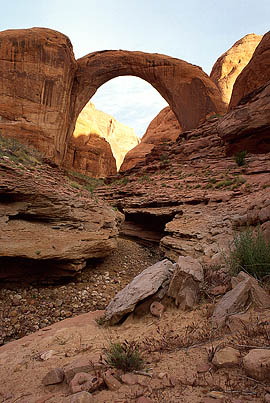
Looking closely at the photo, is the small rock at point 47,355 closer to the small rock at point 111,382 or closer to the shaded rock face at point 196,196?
the small rock at point 111,382

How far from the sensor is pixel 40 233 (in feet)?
18.5

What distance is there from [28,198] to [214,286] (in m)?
5.10

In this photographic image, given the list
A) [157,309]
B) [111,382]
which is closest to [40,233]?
[157,309]

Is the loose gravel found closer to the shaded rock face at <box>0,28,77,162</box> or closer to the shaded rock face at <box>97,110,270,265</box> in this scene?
the shaded rock face at <box>97,110,270,265</box>

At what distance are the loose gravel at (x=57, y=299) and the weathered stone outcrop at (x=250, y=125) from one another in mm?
9697

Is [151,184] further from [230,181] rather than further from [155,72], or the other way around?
[155,72]

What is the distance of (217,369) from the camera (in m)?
1.53

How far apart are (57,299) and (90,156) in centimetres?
2525

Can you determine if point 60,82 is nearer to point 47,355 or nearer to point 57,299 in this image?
point 57,299

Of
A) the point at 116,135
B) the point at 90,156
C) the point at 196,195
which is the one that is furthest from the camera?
the point at 116,135

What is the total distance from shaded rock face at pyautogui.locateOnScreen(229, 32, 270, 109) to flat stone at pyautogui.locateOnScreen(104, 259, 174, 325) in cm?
1521

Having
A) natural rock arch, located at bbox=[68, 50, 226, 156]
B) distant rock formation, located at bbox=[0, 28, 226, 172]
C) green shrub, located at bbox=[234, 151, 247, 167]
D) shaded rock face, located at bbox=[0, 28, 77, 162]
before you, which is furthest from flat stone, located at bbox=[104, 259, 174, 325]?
natural rock arch, located at bbox=[68, 50, 226, 156]

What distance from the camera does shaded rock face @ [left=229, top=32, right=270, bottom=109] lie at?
14.4 metres

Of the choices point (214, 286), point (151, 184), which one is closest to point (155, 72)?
point (151, 184)
